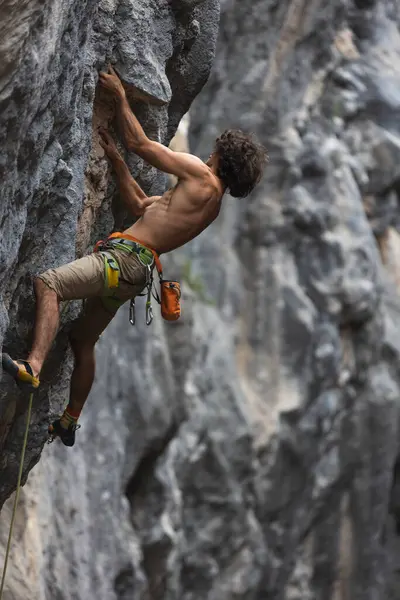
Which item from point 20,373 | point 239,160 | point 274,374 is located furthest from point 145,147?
point 274,374

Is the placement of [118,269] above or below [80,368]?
above

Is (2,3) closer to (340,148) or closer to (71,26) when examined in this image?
(71,26)

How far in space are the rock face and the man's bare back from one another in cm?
416

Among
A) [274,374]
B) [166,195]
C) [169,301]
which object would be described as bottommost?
[274,374]

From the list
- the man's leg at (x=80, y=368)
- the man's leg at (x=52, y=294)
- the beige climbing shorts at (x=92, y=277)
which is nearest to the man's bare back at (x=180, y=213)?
the beige climbing shorts at (x=92, y=277)

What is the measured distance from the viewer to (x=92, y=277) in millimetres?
5551

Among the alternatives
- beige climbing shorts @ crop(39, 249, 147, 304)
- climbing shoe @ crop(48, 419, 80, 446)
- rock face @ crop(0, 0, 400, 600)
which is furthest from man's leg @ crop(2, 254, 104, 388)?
rock face @ crop(0, 0, 400, 600)

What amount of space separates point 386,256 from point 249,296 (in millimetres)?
4045

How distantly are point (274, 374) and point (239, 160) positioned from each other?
1129 cm

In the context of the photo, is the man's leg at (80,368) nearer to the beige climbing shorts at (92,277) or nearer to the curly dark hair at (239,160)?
the beige climbing shorts at (92,277)

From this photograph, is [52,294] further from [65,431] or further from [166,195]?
[65,431]

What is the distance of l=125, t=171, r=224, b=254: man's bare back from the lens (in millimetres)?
5867

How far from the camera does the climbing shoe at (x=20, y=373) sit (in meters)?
4.95

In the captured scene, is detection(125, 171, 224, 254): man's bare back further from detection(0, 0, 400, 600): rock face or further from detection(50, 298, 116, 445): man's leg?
detection(0, 0, 400, 600): rock face
